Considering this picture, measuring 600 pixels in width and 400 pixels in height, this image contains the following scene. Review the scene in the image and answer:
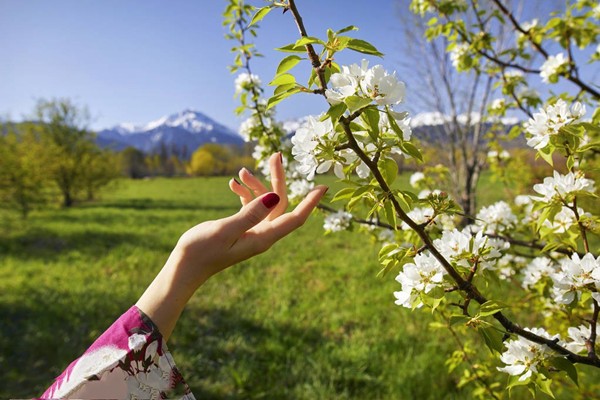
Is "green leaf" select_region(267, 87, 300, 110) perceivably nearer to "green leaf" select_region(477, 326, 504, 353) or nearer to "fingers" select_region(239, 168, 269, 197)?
"fingers" select_region(239, 168, 269, 197)

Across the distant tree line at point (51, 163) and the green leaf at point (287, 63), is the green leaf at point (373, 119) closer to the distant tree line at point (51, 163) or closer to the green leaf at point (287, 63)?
the green leaf at point (287, 63)

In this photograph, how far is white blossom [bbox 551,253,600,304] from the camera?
107 cm

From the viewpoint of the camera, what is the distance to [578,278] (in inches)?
43.0

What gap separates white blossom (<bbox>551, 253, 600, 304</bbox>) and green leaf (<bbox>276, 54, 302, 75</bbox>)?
100cm

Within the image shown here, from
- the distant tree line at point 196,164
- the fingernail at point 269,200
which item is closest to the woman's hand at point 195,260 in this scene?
the fingernail at point 269,200

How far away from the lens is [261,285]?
5.70m

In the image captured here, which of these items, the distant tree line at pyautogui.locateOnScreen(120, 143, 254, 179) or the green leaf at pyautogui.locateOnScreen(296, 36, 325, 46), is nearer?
the green leaf at pyautogui.locateOnScreen(296, 36, 325, 46)

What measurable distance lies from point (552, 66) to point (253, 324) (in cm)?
379

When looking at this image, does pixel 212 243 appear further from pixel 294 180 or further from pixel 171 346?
pixel 171 346

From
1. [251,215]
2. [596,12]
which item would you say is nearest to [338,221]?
[251,215]

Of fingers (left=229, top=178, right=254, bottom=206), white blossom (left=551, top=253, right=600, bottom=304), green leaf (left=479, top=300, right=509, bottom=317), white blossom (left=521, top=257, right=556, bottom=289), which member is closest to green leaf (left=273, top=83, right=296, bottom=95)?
fingers (left=229, top=178, right=254, bottom=206)

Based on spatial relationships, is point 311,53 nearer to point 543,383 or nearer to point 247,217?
point 247,217

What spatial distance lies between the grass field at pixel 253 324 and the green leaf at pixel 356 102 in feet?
9.22

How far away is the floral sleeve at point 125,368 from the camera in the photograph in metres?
0.91
